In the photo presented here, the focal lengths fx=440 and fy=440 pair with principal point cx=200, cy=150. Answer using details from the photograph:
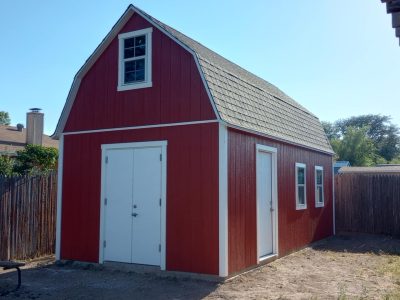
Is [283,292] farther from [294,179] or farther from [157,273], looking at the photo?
[294,179]

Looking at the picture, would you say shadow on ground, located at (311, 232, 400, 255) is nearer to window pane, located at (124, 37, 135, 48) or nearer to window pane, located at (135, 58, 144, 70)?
window pane, located at (135, 58, 144, 70)

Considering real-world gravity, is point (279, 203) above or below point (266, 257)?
above

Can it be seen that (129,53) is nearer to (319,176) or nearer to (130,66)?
(130,66)

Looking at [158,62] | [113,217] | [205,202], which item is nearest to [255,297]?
[205,202]

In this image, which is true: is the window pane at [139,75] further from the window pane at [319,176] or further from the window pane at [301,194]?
the window pane at [319,176]

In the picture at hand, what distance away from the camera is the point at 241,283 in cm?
843

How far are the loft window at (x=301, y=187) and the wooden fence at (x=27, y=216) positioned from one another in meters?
6.86

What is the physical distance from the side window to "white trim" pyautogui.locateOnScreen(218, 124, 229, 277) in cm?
702

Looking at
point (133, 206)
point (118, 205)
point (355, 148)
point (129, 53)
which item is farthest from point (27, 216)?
point (355, 148)

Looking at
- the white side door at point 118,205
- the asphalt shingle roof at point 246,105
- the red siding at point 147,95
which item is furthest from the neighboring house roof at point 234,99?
the white side door at point 118,205

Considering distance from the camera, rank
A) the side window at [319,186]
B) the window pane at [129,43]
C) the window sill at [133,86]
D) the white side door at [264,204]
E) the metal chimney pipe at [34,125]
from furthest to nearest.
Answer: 1. the metal chimney pipe at [34,125]
2. the side window at [319,186]
3. the white side door at [264,204]
4. the window pane at [129,43]
5. the window sill at [133,86]

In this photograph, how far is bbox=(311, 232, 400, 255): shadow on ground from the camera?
1312 cm

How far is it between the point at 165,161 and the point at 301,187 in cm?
553

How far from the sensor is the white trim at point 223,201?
8.49 meters
